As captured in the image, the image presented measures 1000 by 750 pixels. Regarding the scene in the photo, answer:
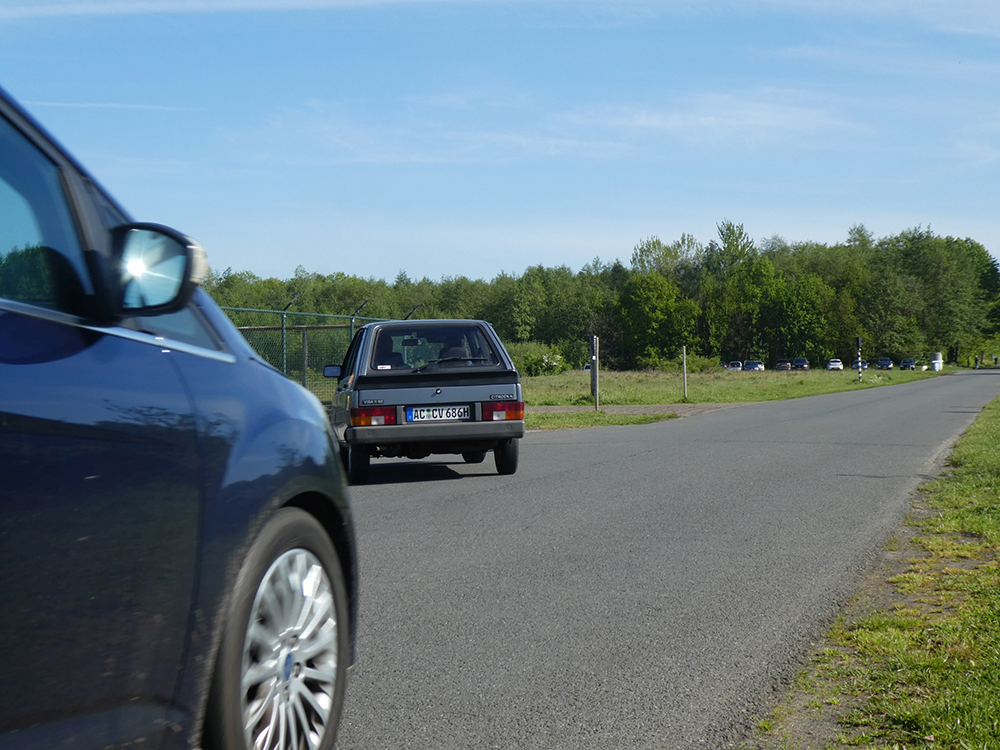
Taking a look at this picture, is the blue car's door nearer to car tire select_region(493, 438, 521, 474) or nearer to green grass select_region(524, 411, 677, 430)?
car tire select_region(493, 438, 521, 474)

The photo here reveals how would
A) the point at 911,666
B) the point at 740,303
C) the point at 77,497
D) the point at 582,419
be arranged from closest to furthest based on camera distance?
1. the point at 77,497
2. the point at 911,666
3. the point at 582,419
4. the point at 740,303

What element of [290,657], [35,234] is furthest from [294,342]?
[35,234]

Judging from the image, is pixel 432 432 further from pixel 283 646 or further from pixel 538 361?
pixel 538 361

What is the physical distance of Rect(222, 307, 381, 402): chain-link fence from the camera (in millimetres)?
20062

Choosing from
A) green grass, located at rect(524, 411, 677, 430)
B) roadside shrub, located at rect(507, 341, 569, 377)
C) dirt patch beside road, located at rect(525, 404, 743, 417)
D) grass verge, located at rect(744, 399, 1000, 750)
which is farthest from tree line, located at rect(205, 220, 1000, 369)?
grass verge, located at rect(744, 399, 1000, 750)

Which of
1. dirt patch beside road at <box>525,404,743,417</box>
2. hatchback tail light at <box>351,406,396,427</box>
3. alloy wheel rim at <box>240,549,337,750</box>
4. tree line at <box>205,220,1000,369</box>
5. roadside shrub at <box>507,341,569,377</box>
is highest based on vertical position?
tree line at <box>205,220,1000,369</box>

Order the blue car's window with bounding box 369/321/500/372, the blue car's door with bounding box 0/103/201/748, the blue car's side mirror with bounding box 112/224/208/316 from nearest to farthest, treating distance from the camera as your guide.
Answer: the blue car's door with bounding box 0/103/201/748 → the blue car's side mirror with bounding box 112/224/208/316 → the blue car's window with bounding box 369/321/500/372

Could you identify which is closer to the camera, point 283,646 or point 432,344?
point 283,646

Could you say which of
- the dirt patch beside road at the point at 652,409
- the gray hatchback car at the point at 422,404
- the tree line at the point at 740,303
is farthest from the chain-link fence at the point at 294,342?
the tree line at the point at 740,303

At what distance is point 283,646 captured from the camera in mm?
2713

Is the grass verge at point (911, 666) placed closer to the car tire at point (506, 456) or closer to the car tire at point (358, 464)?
the car tire at point (506, 456)

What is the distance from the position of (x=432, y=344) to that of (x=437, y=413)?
169cm

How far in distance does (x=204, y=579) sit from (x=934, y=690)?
9.43ft

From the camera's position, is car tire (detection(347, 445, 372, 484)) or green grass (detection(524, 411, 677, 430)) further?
green grass (detection(524, 411, 677, 430))
